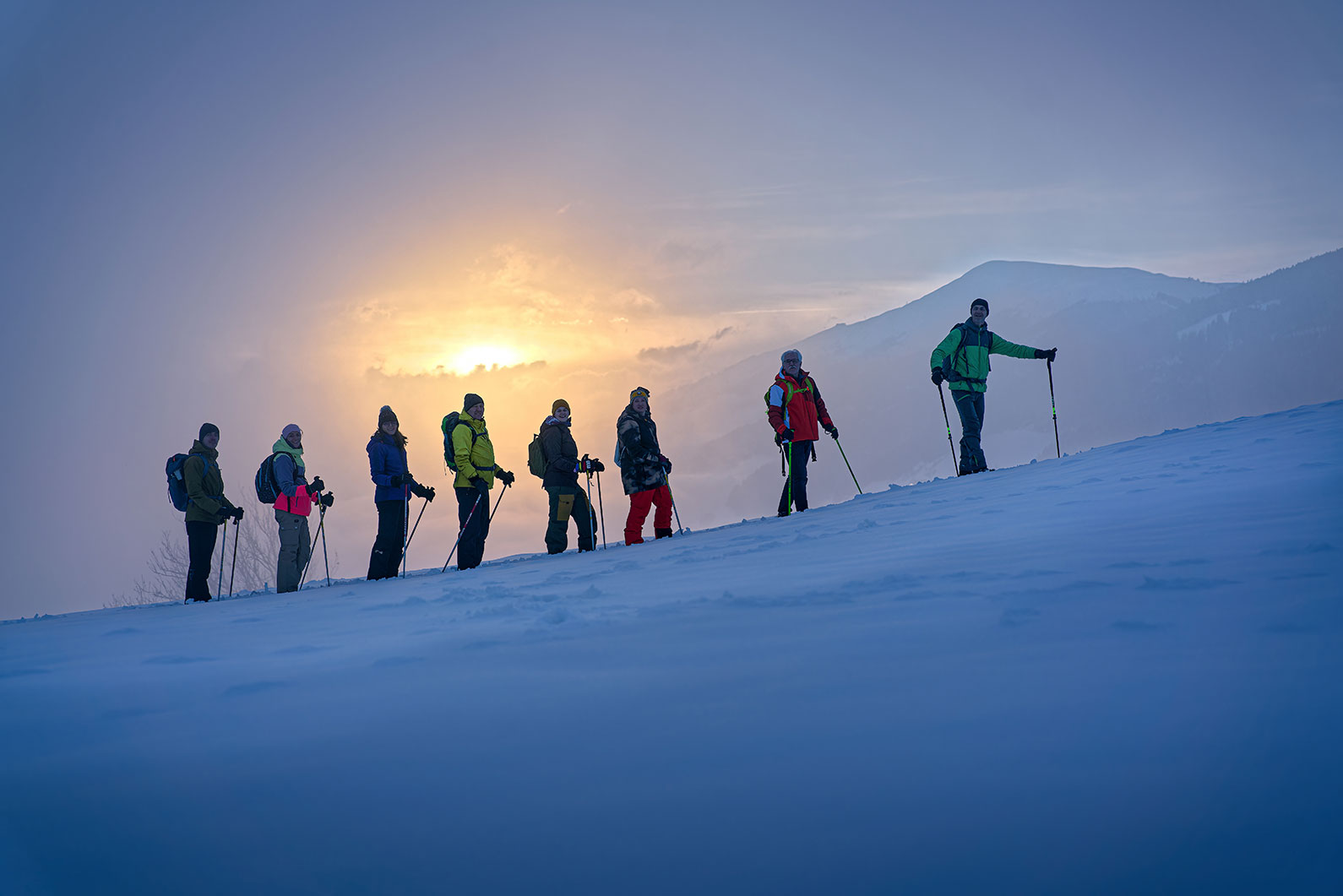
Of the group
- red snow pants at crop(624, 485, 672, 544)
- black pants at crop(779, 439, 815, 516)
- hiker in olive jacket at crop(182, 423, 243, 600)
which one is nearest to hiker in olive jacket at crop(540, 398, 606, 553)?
red snow pants at crop(624, 485, 672, 544)

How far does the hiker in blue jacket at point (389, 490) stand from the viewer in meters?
10.3

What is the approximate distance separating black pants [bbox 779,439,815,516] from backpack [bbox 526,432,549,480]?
118 inches

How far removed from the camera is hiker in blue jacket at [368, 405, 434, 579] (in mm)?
10273

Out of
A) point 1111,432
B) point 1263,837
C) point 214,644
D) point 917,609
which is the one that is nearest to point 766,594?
point 917,609

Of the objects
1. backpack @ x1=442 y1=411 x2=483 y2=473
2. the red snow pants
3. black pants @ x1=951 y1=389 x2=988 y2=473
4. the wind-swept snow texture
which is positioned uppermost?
backpack @ x1=442 y1=411 x2=483 y2=473

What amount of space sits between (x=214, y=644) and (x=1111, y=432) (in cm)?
18338

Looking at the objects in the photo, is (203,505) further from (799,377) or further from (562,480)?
(799,377)

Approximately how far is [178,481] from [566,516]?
4616 millimetres

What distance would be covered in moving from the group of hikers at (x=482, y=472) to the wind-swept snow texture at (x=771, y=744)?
18.9ft

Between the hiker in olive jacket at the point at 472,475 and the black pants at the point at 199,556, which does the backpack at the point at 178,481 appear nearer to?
the black pants at the point at 199,556

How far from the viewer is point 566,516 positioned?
11.2 meters

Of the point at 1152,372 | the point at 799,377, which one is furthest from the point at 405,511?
the point at 1152,372

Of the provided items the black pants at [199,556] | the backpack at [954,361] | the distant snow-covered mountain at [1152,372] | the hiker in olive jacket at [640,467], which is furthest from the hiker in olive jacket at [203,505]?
the distant snow-covered mountain at [1152,372]

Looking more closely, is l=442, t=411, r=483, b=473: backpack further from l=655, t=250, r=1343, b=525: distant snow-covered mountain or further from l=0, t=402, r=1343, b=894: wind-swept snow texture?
l=655, t=250, r=1343, b=525: distant snow-covered mountain
